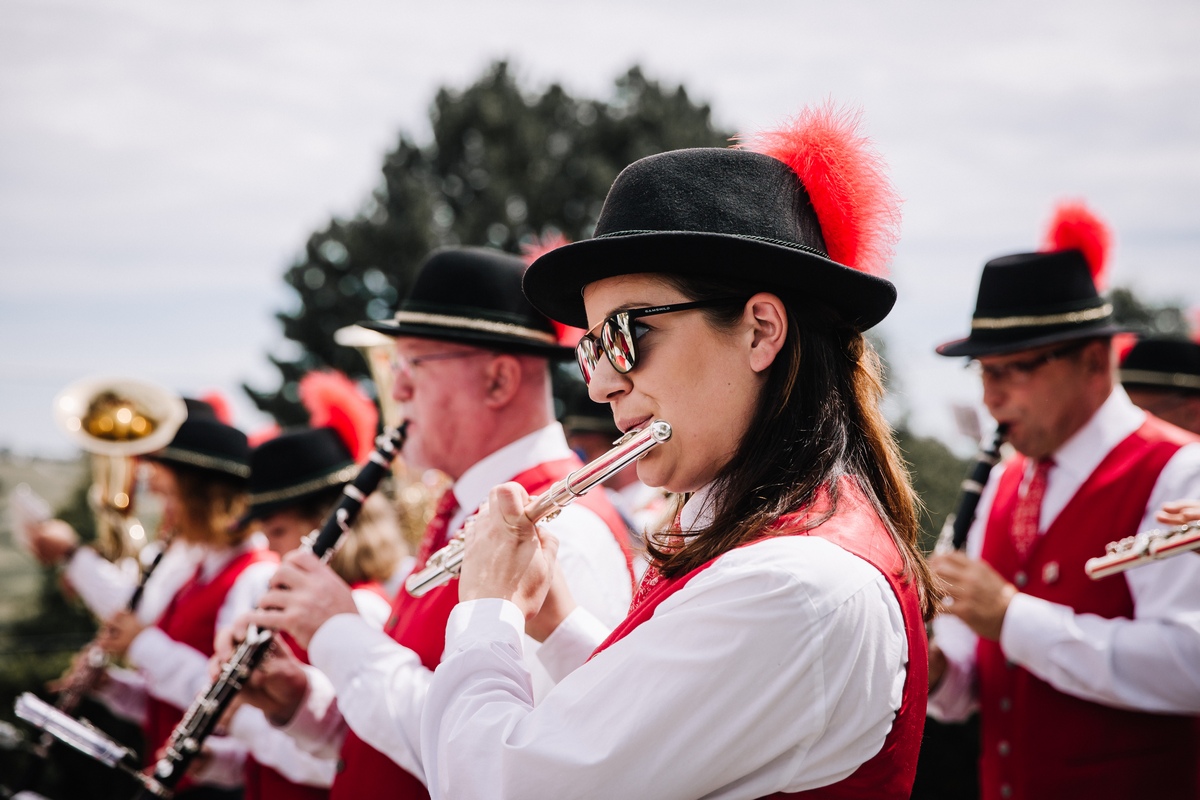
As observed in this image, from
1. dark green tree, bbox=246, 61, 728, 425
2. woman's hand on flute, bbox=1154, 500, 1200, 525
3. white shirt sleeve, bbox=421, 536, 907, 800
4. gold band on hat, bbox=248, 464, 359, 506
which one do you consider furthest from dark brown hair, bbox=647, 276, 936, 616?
dark green tree, bbox=246, 61, 728, 425

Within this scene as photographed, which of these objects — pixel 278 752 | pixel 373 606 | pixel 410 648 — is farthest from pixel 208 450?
pixel 410 648

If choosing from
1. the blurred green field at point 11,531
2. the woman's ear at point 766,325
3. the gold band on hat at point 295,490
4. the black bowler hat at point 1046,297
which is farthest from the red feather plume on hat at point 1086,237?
the blurred green field at point 11,531

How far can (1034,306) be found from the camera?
3.87 m

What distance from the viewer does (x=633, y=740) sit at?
162cm

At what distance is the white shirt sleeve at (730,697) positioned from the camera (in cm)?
161

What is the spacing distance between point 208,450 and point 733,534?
4.49 m

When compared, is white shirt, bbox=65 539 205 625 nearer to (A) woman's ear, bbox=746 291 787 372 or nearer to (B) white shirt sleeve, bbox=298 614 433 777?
(B) white shirt sleeve, bbox=298 614 433 777

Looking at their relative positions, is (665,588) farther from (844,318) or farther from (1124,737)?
(1124,737)

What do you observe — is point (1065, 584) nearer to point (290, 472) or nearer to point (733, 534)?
point (733, 534)

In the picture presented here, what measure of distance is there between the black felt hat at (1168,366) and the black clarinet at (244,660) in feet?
15.3

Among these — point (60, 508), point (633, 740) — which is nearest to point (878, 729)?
point (633, 740)

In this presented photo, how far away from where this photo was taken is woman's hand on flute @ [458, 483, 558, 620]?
6.66 ft

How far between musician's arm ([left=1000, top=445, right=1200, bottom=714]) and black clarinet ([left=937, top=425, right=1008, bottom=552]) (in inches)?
18.0

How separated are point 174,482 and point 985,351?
425 cm
